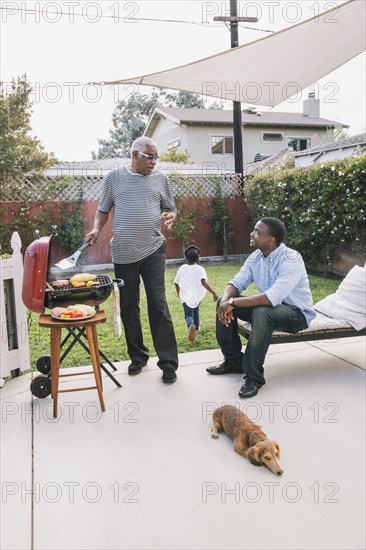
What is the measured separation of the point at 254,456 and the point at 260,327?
1074 mm

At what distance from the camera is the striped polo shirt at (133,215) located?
3699mm

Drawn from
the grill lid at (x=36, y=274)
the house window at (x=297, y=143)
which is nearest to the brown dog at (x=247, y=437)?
the grill lid at (x=36, y=274)

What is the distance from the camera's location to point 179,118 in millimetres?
21688

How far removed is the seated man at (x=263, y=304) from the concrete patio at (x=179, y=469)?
0.23m

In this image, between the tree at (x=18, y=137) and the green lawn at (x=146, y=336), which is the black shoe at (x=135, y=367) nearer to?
the green lawn at (x=146, y=336)

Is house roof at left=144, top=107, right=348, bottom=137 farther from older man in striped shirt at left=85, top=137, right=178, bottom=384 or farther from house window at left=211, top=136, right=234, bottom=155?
older man in striped shirt at left=85, top=137, right=178, bottom=384

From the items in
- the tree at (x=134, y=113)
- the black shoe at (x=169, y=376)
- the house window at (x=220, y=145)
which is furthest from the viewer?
the tree at (x=134, y=113)

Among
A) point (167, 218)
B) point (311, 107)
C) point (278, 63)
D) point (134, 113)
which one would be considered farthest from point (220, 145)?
point (167, 218)

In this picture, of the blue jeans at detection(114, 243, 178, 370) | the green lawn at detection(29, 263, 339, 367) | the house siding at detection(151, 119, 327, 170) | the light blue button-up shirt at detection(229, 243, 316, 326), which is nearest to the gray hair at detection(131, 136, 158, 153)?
the blue jeans at detection(114, 243, 178, 370)

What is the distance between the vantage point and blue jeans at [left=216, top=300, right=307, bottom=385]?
3.43m

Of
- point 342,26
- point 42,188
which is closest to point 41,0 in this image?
point 42,188

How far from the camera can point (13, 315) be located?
3.83 metres

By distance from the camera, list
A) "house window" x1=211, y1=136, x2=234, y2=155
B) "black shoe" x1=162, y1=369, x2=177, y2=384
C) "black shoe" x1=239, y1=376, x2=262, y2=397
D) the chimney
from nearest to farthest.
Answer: "black shoe" x1=239, y1=376, x2=262, y2=397 < "black shoe" x1=162, y1=369, x2=177, y2=384 < "house window" x1=211, y1=136, x2=234, y2=155 < the chimney

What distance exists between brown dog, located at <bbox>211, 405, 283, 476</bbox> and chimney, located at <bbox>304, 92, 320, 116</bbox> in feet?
84.3
